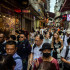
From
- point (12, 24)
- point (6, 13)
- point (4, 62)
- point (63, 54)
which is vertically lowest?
point (63, 54)

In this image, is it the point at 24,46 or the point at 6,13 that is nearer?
the point at 24,46

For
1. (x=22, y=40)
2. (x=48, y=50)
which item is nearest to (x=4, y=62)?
(x=48, y=50)

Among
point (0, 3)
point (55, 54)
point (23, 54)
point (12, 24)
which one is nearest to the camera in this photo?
point (23, 54)

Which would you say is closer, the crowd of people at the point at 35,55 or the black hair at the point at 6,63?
the black hair at the point at 6,63

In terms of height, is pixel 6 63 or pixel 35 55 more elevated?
pixel 6 63

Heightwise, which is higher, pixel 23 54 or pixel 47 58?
pixel 47 58

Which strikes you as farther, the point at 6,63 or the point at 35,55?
the point at 35,55

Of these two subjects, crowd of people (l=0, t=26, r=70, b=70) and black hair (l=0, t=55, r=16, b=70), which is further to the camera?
crowd of people (l=0, t=26, r=70, b=70)

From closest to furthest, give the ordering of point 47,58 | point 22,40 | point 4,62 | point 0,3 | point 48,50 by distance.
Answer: point 4,62
point 47,58
point 48,50
point 22,40
point 0,3

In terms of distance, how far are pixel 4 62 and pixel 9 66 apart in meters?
0.12

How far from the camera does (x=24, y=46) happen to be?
161 inches

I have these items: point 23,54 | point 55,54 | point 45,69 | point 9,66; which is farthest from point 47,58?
point 55,54

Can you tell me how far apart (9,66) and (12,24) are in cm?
A: 1045

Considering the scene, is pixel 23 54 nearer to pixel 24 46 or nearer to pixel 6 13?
pixel 24 46
